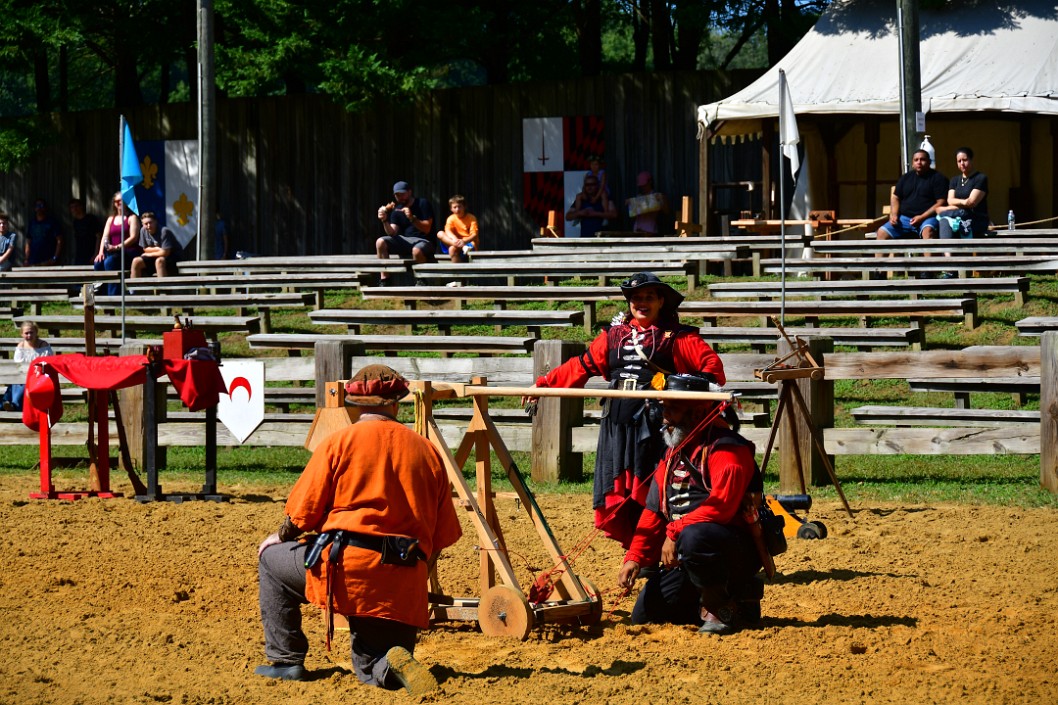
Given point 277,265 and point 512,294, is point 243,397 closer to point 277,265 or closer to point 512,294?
point 512,294

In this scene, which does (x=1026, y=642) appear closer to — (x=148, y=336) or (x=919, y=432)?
(x=919, y=432)

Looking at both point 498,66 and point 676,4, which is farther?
point 498,66

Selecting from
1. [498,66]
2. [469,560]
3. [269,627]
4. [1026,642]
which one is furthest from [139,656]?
[498,66]

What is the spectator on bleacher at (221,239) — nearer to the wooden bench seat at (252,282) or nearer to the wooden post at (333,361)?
the wooden bench seat at (252,282)

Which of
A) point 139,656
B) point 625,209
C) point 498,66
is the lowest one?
point 139,656

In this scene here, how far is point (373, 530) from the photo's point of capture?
231 inches

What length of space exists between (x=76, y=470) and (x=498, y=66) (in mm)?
16490

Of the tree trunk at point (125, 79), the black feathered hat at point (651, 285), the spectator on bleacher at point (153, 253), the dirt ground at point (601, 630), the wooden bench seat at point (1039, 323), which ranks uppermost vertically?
the tree trunk at point (125, 79)

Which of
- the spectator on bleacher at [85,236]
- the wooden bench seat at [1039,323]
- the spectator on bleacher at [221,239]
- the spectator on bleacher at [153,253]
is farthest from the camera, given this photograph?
the spectator on bleacher at [85,236]

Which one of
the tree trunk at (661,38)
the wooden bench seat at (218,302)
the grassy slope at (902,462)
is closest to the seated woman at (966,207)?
the grassy slope at (902,462)

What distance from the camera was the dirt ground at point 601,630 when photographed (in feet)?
19.6

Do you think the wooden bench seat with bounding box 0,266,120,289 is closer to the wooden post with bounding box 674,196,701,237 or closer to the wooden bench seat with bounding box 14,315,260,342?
the wooden bench seat with bounding box 14,315,260,342

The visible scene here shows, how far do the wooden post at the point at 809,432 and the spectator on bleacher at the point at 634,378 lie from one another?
2802 mm

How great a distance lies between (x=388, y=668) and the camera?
5922mm
